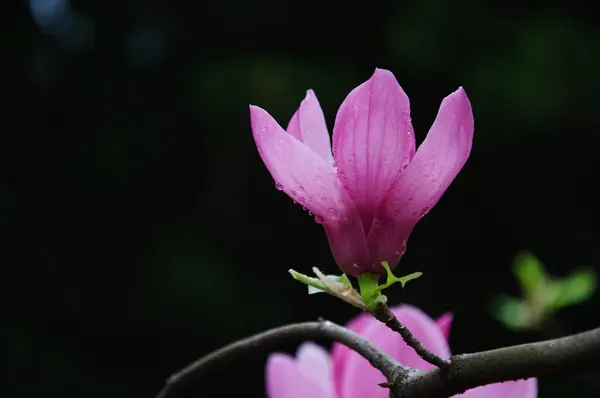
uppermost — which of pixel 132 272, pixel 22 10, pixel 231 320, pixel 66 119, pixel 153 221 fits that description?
pixel 22 10

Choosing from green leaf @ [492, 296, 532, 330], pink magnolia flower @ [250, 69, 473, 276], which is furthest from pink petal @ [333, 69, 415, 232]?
green leaf @ [492, 296, 532, 330]

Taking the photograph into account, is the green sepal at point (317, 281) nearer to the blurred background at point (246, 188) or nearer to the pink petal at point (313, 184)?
the pink petal at point (313, 184)

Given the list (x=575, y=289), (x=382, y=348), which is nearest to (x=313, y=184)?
(x=382, y=348)

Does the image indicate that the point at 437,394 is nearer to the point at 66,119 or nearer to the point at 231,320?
the point at 231,320

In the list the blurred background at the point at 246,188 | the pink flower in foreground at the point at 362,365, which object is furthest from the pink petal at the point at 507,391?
the blurred background at the point at 246,188

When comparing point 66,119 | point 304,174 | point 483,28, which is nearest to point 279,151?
point 304,174

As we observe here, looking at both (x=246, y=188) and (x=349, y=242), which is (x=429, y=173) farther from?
(x=246, y=188)
